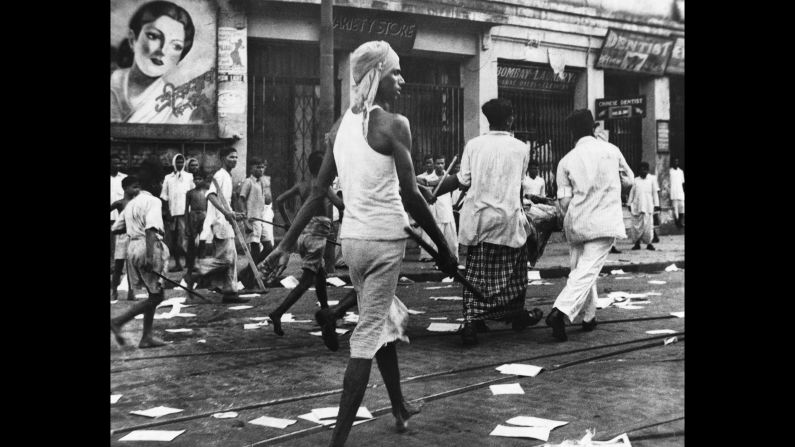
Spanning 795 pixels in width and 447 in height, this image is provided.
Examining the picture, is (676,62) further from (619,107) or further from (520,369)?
(520,369)

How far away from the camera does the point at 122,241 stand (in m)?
4.25

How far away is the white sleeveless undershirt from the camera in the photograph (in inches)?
132

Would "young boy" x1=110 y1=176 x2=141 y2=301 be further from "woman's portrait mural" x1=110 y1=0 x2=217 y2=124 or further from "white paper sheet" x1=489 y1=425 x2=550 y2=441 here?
"white paper sheet" x1=489 y1=425 x2=550 y2=441

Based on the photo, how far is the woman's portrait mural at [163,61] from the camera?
3672mm

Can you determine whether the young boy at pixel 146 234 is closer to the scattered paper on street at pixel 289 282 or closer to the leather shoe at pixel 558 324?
the scattered paper on street at pixel 289 282

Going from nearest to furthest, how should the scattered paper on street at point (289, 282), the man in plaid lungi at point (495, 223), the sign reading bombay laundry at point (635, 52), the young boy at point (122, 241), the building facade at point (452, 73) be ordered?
the young boy at point (122, 241) → the building facade at point (452, 73) → the man in plaid lungi at point (495, 223) → the sign reading bombay laundry at point (635, 52) → the scattered paper on street at point (289, 282)

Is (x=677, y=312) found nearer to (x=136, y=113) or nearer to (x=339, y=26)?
(x=339, y=26)

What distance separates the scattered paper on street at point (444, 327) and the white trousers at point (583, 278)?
752 millimetres

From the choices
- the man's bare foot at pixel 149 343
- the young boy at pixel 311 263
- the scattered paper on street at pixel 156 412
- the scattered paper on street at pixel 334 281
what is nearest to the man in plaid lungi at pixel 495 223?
the young boy at pixel 311 263

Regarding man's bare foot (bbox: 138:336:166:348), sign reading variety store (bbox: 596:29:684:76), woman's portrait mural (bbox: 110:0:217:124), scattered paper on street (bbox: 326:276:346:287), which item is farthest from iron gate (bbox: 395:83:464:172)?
scattered paper on street (bbox: 326:276:346:287)
